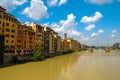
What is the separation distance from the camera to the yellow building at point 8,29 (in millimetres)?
40344

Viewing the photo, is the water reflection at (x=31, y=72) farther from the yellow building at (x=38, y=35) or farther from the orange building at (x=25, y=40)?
the yellow building at (x=38, y=35)

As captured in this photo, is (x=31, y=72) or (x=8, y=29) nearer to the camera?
(x=31, y=72)

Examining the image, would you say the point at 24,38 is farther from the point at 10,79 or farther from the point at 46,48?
the point at 10,79

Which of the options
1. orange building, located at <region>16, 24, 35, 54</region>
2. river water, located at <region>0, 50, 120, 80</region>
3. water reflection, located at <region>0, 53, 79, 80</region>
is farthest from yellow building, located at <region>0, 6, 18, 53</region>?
water reflection, located at <region>0, 53, 79, 80</region>

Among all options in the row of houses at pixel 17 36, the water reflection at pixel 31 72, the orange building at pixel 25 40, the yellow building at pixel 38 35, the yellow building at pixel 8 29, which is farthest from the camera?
the yellow building at pixel 38 35

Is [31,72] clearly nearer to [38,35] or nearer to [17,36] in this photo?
[17,36]

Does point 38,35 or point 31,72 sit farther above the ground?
point 38,35

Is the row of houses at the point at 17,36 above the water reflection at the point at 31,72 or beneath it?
above

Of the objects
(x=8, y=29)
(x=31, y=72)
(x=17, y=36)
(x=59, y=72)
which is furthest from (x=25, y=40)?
(x=59, y=72)

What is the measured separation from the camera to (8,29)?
42688 mm

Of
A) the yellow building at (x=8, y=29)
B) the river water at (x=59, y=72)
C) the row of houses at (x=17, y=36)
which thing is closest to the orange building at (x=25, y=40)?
→ the row of houses at (x=17, y=36)

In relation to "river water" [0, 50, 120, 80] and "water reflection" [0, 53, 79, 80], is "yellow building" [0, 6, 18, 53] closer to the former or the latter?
"river water" [0, 50, 120, 80]

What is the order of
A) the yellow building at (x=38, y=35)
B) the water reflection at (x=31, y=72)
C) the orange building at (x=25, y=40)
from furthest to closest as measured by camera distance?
1. the yellow building at (x=38, y=35)
2. the orange building at (x=25, y=40)
3. the water reflection at (x=31, y=72)

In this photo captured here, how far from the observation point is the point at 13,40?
44.7 metres
